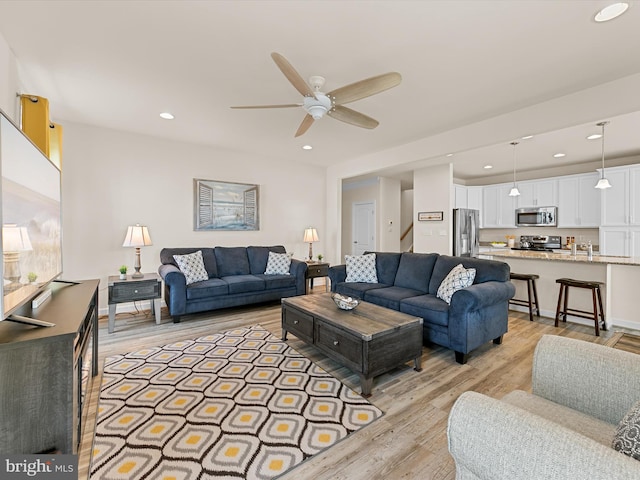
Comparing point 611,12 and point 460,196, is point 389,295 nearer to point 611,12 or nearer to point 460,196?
point 611,12

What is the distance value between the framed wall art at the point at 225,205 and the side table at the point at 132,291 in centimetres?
133

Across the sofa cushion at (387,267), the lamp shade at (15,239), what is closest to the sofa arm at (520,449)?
the lamp shade at (15,239)

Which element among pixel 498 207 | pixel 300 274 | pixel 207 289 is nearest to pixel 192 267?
pixel 207 289

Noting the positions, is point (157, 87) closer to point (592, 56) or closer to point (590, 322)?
point (592, 56)

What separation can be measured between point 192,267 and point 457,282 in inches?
132

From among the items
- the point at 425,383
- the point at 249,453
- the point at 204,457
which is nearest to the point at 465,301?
the point at 425,383

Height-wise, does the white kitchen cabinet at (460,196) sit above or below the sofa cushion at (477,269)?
above

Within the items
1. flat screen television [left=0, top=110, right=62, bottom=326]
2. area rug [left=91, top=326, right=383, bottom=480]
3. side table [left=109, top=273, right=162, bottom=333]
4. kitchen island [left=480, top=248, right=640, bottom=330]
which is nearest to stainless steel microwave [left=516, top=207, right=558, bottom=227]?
kitchen island [left=480, top=248, right=640, bottom=330]

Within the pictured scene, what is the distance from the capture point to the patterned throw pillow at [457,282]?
2947 mm

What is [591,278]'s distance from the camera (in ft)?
12.4

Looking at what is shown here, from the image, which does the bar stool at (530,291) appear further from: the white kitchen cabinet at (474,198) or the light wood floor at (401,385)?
the white kitchen cabinet at (474,198)

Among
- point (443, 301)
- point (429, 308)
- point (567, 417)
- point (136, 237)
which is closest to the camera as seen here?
point (567, 417)

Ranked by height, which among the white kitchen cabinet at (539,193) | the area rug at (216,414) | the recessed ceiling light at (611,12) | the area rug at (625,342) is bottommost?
the area rug at (216,414)

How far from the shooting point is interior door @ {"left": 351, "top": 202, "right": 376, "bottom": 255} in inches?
283
